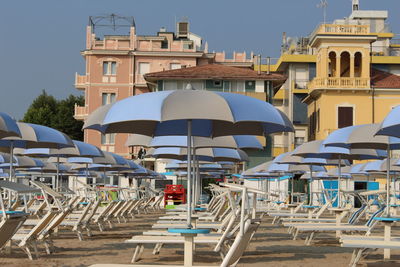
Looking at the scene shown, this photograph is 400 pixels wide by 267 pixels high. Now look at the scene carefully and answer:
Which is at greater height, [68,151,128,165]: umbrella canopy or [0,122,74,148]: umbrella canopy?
[0,122,74,148]: umbrella canopy

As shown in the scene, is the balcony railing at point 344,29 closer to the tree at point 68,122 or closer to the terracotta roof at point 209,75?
the terracotta roof at point 209,75

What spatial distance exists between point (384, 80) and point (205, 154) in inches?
1428

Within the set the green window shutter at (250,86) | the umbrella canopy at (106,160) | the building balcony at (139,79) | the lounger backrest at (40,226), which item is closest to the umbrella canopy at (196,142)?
the umbrella canopy at (106,160)

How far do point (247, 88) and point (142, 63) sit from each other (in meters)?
11.2

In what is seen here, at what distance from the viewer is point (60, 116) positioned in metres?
75.1

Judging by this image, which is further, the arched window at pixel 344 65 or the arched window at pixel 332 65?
the arched window at pixel 344 65

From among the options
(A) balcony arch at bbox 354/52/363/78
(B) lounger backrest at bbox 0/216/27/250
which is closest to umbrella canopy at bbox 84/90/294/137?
(B) lounger backrest at bbox 0/216/27/250

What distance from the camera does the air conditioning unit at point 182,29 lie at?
2955 inches

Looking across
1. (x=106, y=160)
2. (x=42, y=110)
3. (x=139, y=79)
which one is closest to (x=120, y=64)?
(x=139, y=79)

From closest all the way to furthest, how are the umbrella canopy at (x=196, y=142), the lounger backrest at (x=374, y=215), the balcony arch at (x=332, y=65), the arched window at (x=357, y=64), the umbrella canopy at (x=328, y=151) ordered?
the lounger backrest at (x=374, y=215) → the umbrella canopy at (x=196, y=142) → the umbrella canopy at (x=328, y=151) → the arched window at (x=357, y=64) → the balcony arch at (x=332, y=65)

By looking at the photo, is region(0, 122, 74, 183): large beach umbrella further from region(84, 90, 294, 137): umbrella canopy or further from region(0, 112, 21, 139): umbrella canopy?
region(84, 90, 294, 137): umbrella canopy

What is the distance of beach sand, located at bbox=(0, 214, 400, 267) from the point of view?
37.4ft

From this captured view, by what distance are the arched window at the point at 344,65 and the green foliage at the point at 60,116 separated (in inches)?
1074

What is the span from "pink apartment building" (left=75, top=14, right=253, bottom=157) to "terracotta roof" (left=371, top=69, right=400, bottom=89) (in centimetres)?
1613
